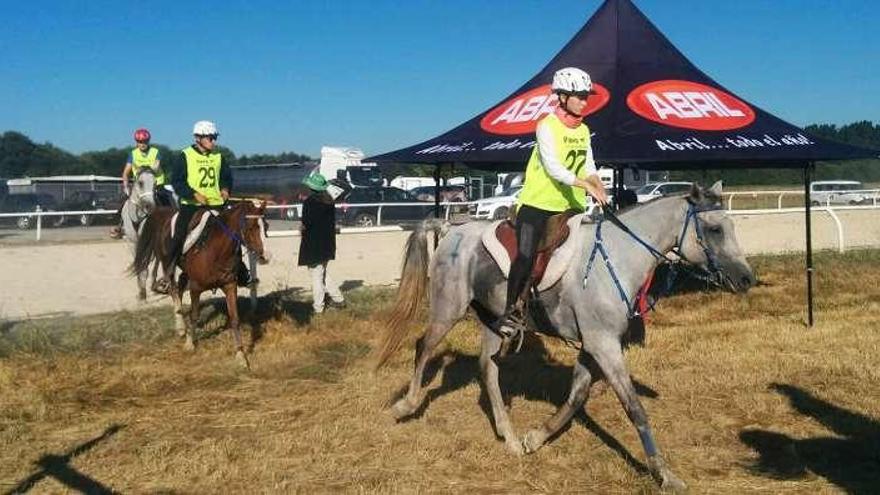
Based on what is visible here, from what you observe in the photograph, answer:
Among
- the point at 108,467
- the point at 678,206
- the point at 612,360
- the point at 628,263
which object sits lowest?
the point at 108,467

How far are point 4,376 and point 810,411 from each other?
24.3 feet

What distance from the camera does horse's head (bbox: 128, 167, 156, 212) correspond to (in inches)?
502

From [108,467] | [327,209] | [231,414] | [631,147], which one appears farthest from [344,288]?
[108,467]

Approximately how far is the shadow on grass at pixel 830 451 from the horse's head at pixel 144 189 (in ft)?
30.5

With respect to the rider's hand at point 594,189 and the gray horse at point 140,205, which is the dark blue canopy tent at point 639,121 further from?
the rider's hand at point 594,189

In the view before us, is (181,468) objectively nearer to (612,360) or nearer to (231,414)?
(231,414)

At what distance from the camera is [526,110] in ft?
38.6

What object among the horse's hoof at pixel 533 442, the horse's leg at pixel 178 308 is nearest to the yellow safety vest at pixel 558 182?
the horse's hoof at pixel 533 442

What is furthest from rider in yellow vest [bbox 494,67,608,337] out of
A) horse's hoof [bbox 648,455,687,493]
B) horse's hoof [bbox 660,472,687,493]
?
horse's hoof [bbox 660,472,687,493]

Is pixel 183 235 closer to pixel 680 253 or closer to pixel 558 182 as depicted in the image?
pixel 558 182

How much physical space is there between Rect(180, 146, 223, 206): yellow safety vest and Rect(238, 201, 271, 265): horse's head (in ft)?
1.94

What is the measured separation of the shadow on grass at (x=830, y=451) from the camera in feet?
18.9

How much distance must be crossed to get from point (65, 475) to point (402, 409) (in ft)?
8.42

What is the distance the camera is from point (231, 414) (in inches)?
290
